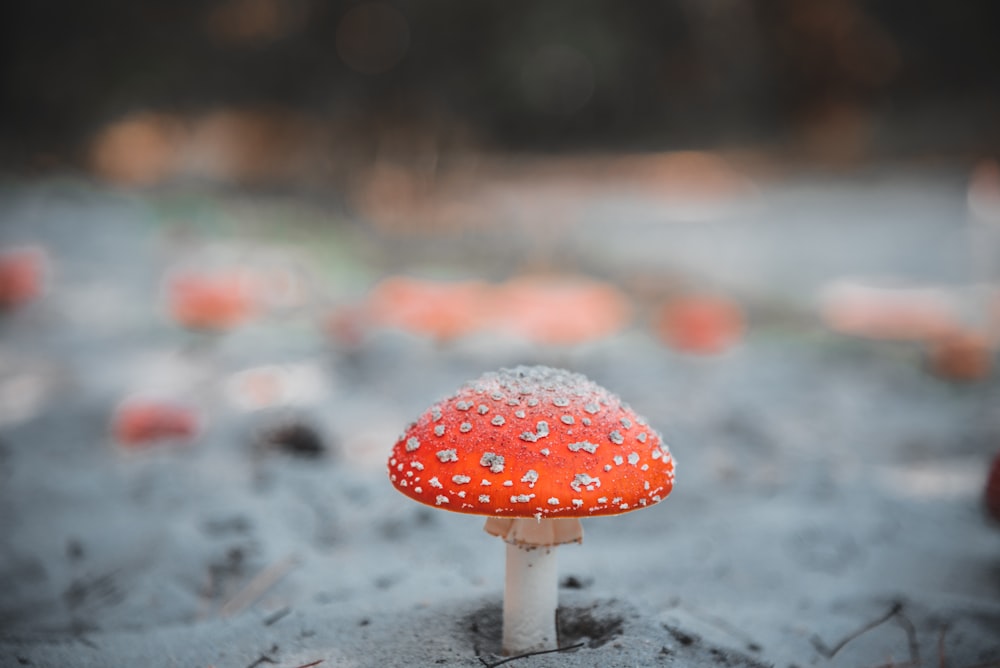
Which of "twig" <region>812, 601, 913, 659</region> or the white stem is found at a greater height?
the white stem

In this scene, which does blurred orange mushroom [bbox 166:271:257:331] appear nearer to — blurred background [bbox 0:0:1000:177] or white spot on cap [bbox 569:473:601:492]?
white spot on cap [bbox 569:473:601:492]

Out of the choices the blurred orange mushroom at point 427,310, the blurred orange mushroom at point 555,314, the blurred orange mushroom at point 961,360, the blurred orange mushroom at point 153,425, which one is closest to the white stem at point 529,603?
the blurred orange mushroom at point 153,425

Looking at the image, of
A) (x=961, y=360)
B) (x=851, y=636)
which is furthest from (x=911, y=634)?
(x=961, y=360)

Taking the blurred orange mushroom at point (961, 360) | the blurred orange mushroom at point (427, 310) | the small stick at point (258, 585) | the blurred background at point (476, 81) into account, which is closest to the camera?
the small stick at point (258, 585)

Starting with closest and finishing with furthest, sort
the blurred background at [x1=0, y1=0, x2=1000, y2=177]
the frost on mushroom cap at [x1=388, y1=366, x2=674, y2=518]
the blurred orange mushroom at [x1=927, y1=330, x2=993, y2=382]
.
Result: 1. the frost on mushroom cap at [x1=388, y1=366, x2=674, y2=518]
2. the blurred orange mushroom at [x1=927, y1=330, x2=993, y2=382]
3. the blurred background at [x1=0, y1=0, x2=1000, y2=177]

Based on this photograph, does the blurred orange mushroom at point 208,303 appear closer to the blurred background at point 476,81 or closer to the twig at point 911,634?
the twig at point 911,634

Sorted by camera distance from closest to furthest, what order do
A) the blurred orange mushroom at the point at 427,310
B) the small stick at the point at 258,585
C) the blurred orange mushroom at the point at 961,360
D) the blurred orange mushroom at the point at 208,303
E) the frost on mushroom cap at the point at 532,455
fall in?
the frost on mushroom cap at the point at 532,455 < the small stick at the point at 258,585 < the blurred orange mushroom at the point at 208,303 < the blurred orange mushroom at the point at 961,360 < the blurred orange mushroom at the point at 427,310

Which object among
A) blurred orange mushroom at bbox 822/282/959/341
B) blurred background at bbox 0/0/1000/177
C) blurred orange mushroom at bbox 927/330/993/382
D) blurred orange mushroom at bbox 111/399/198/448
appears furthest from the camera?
blurred background at bbox 0/0/1000/177

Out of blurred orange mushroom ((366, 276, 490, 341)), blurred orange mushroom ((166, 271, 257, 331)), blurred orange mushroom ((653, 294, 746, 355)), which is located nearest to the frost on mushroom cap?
blurred orange mushroom ((166, 271, 257, 331))

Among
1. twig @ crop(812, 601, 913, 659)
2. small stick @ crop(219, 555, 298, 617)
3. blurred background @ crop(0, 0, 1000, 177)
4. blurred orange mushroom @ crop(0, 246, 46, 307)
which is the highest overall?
blurred background @ crop(0, 0, 1000, 177)
